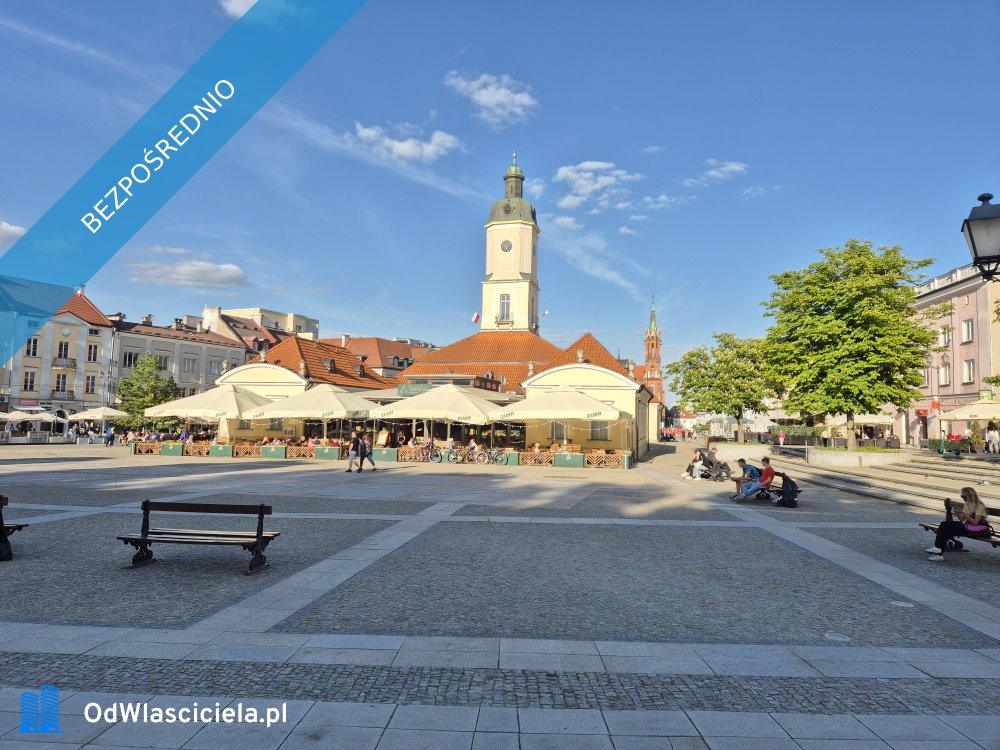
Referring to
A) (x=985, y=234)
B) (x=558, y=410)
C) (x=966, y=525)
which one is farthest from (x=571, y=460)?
(x=985, y=234)

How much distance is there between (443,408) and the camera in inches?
1085

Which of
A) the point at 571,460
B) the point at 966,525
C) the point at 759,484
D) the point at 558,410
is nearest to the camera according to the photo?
the point at 966,525

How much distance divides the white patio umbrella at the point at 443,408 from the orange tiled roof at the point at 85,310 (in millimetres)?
46869

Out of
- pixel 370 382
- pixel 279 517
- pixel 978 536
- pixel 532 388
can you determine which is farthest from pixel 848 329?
pixel 370 382

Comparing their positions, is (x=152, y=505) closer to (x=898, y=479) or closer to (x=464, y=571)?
(x=464, y=571)

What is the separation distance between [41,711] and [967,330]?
172 ft

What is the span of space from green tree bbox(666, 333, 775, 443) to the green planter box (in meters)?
18.2

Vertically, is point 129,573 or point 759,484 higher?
point 759,484

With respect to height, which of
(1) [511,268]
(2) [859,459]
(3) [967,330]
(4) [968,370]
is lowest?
(2) [859,459]

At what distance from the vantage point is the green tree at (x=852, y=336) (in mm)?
28266

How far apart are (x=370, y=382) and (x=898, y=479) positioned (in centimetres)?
3800

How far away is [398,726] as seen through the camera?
422 cm

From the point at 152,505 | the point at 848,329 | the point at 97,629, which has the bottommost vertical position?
the point at 97,629

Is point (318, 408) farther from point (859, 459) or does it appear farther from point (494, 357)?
point (859, 459)
